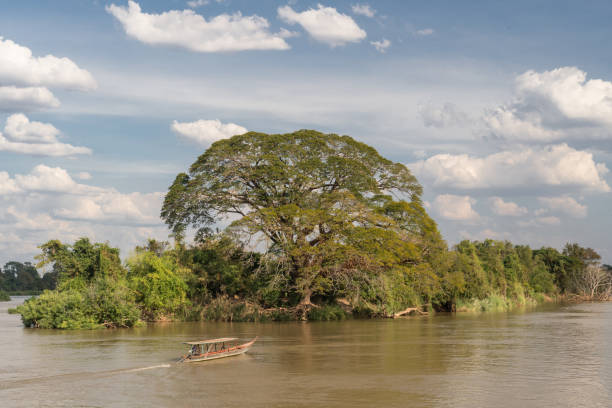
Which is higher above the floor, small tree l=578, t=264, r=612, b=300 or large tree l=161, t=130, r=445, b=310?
large tree l=161, t=130, r=445, b=310

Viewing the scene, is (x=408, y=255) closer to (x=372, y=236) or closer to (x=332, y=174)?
(x=372, y=236)

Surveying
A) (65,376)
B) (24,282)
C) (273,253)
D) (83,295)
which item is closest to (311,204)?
(273,253)

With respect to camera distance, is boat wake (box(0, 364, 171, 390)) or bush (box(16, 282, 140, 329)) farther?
bush (box(16, 282, 140, 329))

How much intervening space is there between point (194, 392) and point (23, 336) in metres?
21.0

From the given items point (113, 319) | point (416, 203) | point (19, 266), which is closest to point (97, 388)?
point (113, 319)

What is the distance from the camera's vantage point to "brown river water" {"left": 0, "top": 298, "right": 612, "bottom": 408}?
1622 centimetres

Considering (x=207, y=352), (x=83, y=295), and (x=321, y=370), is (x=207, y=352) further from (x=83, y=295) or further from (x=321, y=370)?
(x=83, y=295)

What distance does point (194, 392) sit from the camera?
56.4 ft

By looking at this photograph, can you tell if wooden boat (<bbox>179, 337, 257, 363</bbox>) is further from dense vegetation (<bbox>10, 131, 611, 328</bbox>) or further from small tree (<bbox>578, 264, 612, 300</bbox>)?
small tree (<bbox>578, 264, 612, 300</bbox>)

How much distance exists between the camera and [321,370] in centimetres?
2084

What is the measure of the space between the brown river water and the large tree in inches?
338

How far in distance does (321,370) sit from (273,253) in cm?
2248

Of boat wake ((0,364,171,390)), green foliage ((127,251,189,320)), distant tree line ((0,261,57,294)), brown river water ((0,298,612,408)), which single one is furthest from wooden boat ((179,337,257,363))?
distant tree line ((0,261,57,294))

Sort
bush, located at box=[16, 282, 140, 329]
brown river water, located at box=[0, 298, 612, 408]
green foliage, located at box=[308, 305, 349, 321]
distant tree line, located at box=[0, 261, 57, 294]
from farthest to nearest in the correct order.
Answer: distant tree line, located at box=[0, 261, 57, 294], green foliage, located at box=[308, 305, 349, 321], bush, located at box=[16, 282, 140, 329], brown river water, located at box=[0, 298, 612, 408]
